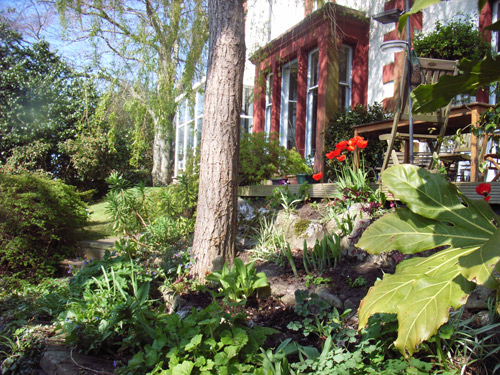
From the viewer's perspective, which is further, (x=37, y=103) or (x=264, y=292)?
(x=37, y=103)

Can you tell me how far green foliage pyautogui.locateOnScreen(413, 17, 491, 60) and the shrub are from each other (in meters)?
5.92

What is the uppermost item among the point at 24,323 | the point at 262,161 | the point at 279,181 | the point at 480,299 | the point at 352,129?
the point at 352,129

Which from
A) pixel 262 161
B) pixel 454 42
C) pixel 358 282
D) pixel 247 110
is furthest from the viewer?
pixel 247 110

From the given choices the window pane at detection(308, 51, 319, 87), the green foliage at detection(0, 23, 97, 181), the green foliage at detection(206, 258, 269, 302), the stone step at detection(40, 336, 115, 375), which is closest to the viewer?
the stone step at detection(40, 336, 115, 375)

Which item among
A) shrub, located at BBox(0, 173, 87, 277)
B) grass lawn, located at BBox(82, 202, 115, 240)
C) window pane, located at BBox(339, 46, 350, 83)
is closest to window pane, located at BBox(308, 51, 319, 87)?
window pane, located at BBox(339, 46, 350, 83)

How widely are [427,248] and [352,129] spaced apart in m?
5.50

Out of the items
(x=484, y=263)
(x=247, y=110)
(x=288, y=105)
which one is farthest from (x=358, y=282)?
(x=247, y=110)

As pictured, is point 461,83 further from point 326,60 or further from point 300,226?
point 326,60

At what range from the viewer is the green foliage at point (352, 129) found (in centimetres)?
627

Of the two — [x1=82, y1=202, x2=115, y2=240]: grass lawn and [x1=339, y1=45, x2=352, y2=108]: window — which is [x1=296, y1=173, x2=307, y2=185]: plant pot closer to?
[x1=82, y1=202, x2=115, y2=240]: grass lawn

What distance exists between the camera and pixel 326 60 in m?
7.32

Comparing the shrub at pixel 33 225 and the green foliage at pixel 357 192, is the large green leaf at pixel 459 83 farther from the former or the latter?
the shrub at pixel 33 225

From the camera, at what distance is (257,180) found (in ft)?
19.7

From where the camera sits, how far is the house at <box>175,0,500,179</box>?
6.34 m
